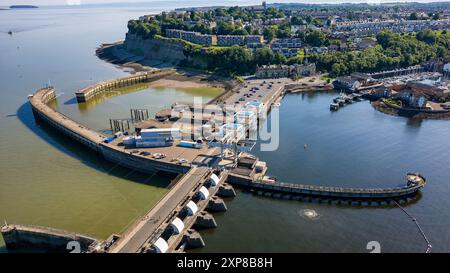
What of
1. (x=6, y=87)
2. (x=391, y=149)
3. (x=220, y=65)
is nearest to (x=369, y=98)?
(x=391, y=149)

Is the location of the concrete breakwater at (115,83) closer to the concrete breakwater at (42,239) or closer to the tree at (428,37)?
the concrete breakwater at (42,239)

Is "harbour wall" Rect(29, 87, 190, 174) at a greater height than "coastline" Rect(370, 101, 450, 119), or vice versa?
"harbour wall" Rect(29, 87, 190, 174)

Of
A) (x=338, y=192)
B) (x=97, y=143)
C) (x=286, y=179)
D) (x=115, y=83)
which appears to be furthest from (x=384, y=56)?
(x=97, y=143)

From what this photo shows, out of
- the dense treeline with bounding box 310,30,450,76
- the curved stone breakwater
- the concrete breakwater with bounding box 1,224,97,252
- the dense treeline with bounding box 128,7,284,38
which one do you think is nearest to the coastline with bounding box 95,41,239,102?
the dense treeline with bounding box 128,7,284,38

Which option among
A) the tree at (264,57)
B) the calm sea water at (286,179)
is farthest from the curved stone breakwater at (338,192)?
the tree at (264,57)

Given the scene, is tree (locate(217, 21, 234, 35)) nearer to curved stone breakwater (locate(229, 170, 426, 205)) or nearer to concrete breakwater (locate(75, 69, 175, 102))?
concrete breakwater (locate(75, 69, 175, 102))

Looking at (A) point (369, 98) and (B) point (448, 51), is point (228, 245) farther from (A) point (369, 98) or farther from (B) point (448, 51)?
(B) point (448, 51)

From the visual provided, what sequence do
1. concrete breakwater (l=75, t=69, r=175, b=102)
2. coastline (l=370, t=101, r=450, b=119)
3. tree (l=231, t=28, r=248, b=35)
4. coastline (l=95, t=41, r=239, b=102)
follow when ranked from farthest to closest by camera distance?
tree (l=231, t=28, r=248, b=35), coastline (l=95, t=41, r=239, b=102), concrete breakwater (l=75, t=69, r=175, b=102), coastline (l=370, t=101, r=450, b=119)
